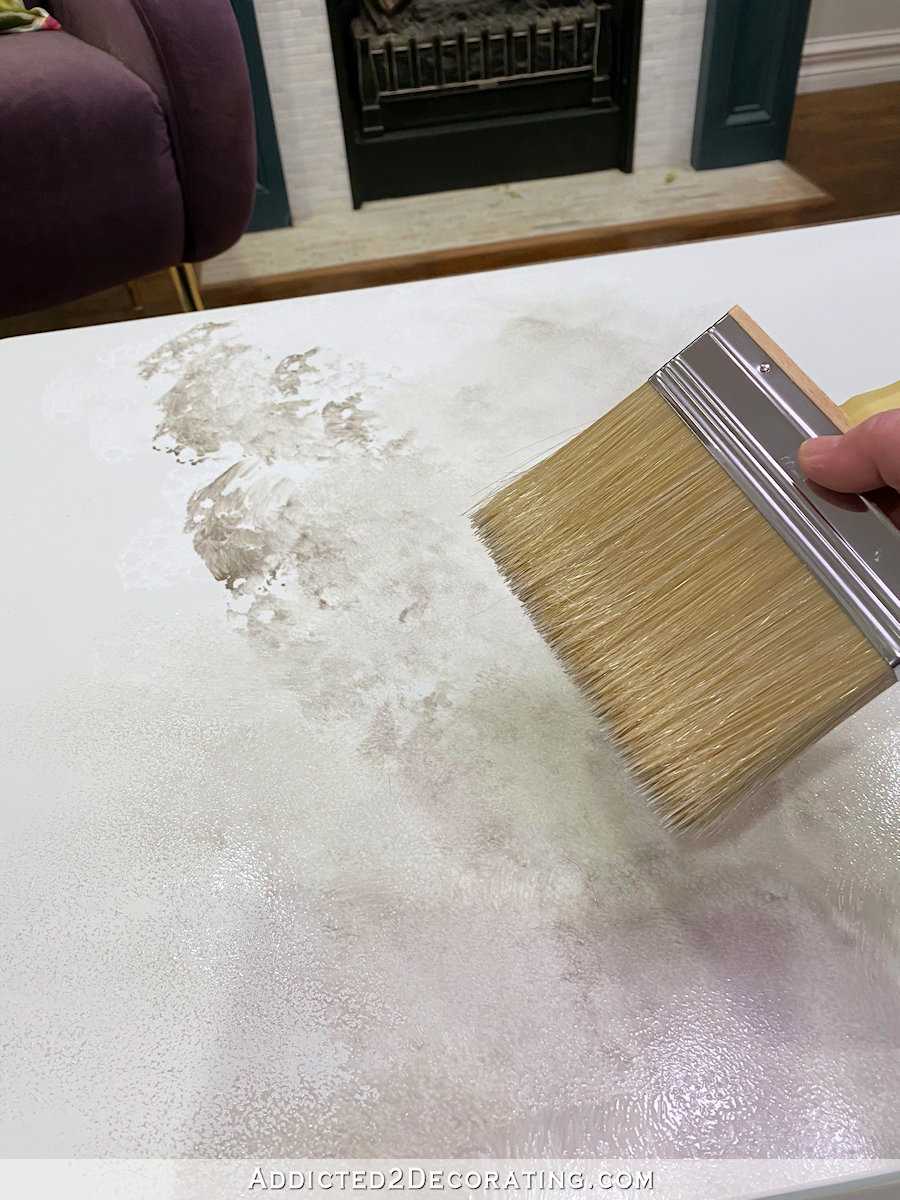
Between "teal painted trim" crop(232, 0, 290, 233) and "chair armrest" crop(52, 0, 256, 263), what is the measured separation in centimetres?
50

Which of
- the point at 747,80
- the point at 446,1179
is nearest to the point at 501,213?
the point at 747,80

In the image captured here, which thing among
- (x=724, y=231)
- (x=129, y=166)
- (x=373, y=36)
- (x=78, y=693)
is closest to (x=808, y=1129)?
(x=78, y=693)

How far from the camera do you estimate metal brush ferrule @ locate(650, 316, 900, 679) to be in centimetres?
46

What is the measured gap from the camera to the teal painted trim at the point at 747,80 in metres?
2.04

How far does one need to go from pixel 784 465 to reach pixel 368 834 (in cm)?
30

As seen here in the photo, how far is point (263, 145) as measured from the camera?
2076 millimetres

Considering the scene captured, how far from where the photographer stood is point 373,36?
2.02 meters

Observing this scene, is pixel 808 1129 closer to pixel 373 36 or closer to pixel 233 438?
pixel 233 438

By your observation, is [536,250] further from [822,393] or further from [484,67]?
[822,393]

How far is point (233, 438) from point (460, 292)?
279 mm

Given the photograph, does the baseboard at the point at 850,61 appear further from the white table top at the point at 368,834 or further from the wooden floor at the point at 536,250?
the white table top at the point at 368,834

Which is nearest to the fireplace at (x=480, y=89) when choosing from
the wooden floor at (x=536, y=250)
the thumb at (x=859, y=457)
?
the wooden floor at (x=536, y=250)

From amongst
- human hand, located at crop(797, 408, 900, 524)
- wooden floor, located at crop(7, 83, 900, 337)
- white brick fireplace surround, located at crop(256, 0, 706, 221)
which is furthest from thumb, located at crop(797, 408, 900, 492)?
white brick fireplace surround, located at crop(256, 0, 706, 221)

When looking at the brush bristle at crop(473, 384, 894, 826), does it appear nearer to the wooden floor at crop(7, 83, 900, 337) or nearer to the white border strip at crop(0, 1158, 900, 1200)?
the white border strip at crop(0, 1158, 900, 1200)
